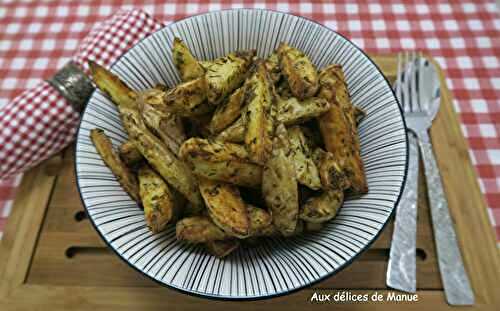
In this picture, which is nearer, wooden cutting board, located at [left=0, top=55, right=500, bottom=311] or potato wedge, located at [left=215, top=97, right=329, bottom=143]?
potato wedge, located at [left=215, top=97, right=329, bottom=143]

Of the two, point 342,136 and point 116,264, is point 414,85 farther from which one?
point 116,264

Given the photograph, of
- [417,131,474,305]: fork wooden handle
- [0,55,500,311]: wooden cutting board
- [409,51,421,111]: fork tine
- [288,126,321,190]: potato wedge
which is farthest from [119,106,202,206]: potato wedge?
[409,51,421,111]: fork tine

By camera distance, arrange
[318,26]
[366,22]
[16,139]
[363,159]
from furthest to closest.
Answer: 1. [366,22]
2. [16,139]
3. [318,26]
4. [363,159]

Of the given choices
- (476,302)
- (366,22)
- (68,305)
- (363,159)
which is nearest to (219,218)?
(363,159)

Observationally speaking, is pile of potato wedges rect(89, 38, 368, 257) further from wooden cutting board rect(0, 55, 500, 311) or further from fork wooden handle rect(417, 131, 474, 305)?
fork wooden handle rect(417, 131, 474, 305)

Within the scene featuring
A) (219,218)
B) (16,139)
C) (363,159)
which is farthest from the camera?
(16,139)

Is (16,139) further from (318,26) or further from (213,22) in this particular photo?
(318,26)
